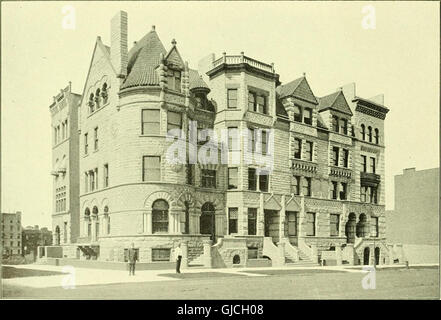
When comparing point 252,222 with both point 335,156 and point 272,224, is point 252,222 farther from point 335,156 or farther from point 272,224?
point 335,156

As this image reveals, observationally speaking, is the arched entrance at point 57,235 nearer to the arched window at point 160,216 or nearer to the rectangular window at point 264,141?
the arched window at point 160,216

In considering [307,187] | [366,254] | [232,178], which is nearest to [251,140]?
[232,178]

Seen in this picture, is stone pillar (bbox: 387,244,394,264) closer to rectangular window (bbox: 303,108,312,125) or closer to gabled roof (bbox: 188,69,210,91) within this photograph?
rectangular window (bbox: 303,108,312,125)

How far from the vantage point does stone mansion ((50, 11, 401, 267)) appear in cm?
3036

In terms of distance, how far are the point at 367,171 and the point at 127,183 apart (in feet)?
76.9

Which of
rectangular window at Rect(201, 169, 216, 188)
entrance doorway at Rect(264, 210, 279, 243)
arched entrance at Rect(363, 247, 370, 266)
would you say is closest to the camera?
rectangular window at Rect(201, 169, 216, 188)

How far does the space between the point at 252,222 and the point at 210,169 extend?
16.5 ft

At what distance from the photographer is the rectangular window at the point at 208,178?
34.0 metres

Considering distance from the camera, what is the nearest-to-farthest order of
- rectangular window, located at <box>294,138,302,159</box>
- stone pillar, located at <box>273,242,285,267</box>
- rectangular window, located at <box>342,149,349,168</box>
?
stone pillar, located at <box>273,242,285,267</box>
rectangular window, located at <box>294,138,302,159</box>
rectangular window, located at <box>342,149,349,168</box>

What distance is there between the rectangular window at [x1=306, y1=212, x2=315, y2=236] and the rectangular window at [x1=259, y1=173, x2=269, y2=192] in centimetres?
472

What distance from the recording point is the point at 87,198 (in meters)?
35.2

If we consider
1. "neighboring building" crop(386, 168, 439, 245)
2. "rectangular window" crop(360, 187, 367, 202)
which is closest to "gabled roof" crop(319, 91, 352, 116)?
"rectangular window" crop(360, 187, 367, 202)
